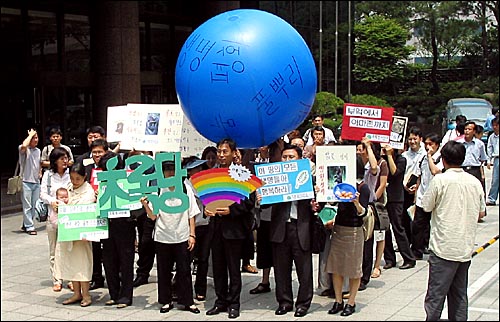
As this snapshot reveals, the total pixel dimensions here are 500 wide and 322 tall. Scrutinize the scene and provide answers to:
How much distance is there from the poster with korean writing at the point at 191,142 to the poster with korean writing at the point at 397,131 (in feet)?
6.78

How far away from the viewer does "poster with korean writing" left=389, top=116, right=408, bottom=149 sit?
726cm

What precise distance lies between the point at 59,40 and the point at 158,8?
12.6 ft

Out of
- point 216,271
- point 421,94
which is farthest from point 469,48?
point 216,271

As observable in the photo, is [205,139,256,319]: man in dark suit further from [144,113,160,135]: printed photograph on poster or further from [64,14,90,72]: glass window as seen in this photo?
[64,14,90,72]: glass window

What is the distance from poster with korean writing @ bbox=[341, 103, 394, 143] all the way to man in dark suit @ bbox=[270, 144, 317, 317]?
Result: 106 centimetres

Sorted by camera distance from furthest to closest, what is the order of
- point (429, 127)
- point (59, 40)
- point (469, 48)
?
1. point (429, 127)
2. point (59, 40)
3. point (469, 48)

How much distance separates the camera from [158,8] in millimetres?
19734

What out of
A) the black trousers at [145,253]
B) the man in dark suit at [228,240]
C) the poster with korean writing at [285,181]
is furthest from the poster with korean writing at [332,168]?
the black trousers at [145,253]

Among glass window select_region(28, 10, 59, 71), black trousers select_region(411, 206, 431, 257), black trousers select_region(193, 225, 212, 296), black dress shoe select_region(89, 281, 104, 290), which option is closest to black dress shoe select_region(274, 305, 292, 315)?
black trousers select_region(193, 225, 212, 296)

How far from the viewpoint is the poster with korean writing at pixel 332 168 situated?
18.7ft

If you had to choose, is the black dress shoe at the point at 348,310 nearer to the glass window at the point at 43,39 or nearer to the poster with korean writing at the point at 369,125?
the poster with korean writing at the point at 369,125

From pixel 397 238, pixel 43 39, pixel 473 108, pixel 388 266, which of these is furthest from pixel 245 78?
pixel 473 108

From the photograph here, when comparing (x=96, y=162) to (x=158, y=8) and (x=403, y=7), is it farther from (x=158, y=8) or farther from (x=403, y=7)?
(x=158, y=8)

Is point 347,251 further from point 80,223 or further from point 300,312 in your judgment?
point 80,223
